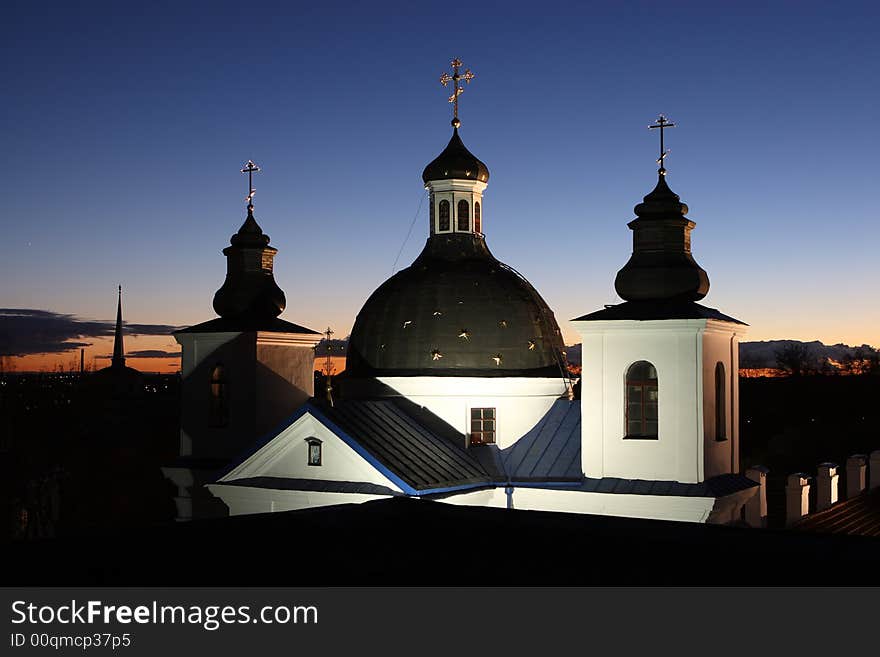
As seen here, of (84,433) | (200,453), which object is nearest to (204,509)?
(200,453)

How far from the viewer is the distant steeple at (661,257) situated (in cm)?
2345

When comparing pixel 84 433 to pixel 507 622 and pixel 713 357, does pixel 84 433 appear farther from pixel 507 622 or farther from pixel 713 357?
pixel 507 622

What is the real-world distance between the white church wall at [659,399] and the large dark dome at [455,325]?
3955mm

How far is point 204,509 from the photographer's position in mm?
28844

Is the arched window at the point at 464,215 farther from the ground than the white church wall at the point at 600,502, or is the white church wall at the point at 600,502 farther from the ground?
the arched window at the point at 464,215

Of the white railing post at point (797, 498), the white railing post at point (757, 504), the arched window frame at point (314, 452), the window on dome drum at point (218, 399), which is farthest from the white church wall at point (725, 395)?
the window on dome drum at point (218, 399)

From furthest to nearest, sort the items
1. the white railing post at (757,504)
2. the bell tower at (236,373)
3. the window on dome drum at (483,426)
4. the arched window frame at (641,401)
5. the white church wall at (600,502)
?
the bell tower at (236,373) → the window on dome drum at (483,426) → the white railing post at (757,504) → the arched window frame at (641,401) → the white church wall at (600,502)

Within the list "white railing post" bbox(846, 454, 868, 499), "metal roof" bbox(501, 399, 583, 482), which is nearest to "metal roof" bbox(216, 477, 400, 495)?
"metal roof" bbox(501, 399, 583, 482)

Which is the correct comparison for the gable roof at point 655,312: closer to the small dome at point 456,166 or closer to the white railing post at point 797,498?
the white railing post at point 797,498

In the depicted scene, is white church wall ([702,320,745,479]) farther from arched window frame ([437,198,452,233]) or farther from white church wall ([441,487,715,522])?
arched window frame ([437,198,452,233])

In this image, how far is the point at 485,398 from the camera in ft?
87.6

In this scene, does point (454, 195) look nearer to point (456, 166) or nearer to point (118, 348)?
point (456, 166)

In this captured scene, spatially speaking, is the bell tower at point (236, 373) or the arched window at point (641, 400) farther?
the bell tower at point (236, 373)

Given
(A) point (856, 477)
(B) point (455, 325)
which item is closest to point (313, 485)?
(B) point (455, 325)
